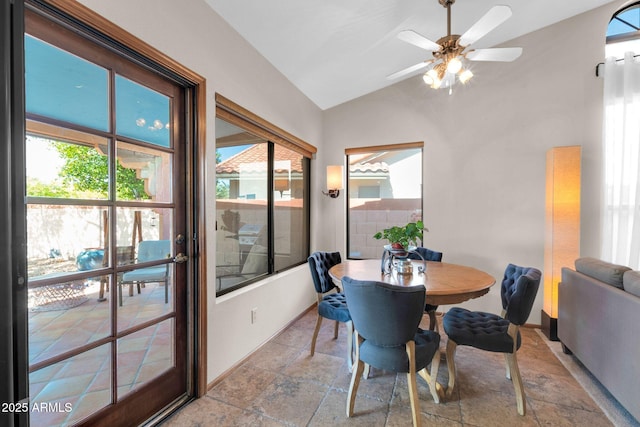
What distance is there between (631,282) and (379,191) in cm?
249

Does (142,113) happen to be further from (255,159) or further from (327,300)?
(327,300)

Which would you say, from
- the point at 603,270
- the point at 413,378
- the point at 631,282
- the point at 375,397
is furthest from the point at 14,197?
the point at 603,270

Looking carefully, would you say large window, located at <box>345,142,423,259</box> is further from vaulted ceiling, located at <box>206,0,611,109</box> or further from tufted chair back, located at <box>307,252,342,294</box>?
tufted chair back, located at <box>307,252,342,294</box>

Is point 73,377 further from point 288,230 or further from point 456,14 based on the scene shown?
point 456,14

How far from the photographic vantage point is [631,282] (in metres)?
1.70

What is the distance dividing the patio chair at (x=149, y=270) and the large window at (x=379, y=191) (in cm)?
257

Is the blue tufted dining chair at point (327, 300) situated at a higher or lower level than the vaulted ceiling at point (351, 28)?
lower

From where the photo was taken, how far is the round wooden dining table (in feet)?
5.67

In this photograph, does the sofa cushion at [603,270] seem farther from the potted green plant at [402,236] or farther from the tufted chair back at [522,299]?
the potted green plant at [402,236]

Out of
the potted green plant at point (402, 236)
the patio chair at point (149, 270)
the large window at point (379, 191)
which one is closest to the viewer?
the patio chair at point (149, 270)

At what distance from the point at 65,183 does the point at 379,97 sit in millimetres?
3398

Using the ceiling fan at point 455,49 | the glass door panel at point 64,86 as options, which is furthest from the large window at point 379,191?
the glass door panel at point 64,86

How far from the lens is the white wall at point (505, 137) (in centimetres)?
287

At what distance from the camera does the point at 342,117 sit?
3.81 metres
